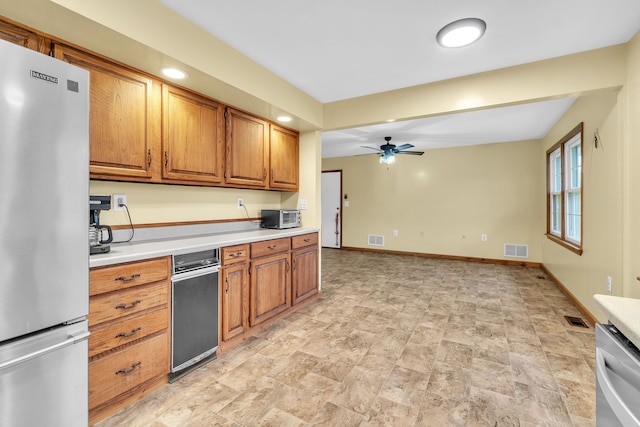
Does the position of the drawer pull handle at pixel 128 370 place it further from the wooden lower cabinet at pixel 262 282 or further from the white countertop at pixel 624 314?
the white countertop at pixel 624 314

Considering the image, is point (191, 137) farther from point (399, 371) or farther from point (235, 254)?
point (399, 371)

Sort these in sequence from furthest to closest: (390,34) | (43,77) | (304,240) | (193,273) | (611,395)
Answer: (304,240) < (390,34) < (193,273) < (43,77) < (611,395)

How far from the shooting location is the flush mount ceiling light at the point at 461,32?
195 cm

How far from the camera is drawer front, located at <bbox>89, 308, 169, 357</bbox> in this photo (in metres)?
1.50

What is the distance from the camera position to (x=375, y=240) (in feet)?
22.3

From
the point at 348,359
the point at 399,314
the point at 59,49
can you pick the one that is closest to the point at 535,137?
the point at 399,314

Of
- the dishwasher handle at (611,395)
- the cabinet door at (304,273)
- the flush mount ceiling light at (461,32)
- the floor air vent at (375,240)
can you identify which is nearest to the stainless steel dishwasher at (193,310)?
the cabinet door at (304,273)

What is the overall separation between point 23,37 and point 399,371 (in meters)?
3.00

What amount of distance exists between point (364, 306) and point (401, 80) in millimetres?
2453

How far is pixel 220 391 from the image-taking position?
5.92 feet

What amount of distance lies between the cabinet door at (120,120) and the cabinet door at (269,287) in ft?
3.75

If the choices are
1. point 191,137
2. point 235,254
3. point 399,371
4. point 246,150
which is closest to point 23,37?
point 191,137

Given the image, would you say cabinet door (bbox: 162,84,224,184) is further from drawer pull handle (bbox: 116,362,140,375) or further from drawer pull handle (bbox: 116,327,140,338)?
drawer pull handle (bbox: 116,362,140,375)

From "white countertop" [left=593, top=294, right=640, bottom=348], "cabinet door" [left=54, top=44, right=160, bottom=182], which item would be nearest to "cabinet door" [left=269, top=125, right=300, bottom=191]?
"cabinet door" [left=54, top=44, right=160, bottom=182]
